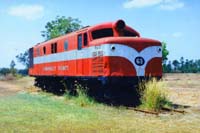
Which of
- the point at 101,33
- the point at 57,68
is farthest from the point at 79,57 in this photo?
the point at 57,68

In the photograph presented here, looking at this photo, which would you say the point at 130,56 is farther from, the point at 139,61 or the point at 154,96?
the point at 154,96

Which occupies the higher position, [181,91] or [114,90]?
[114,90]

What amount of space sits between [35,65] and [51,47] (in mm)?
5734

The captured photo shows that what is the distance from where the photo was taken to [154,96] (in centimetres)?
1351

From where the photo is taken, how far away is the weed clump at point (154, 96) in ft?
44.4

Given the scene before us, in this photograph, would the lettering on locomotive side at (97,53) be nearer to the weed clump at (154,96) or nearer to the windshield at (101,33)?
the windshield at (101,33)

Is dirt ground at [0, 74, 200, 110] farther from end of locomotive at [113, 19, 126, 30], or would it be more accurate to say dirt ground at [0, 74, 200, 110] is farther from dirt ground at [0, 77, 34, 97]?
end of locomotive at [113, 19, 126, 30]

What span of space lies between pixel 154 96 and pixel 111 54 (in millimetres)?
2220

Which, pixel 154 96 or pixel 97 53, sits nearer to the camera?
pixel 154 96

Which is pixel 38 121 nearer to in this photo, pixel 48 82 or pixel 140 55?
pixel 140 55

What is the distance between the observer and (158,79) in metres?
15.3

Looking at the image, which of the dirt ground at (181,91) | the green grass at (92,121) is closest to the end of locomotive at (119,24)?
the green grass at (92,121)

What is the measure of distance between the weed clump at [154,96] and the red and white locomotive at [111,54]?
0.96 m

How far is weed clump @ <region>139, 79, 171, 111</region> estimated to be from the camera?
13.5 meters
